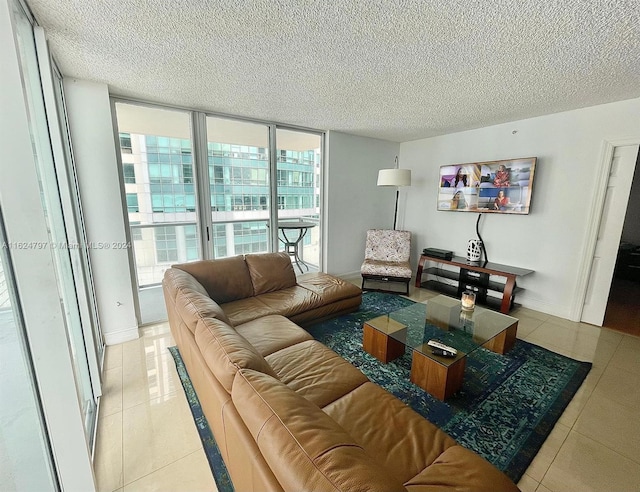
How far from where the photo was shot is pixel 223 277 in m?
2.67

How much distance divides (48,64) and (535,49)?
9.98ft

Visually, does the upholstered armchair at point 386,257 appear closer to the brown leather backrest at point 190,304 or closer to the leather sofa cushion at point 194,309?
the brown leather backrest at point 190,304

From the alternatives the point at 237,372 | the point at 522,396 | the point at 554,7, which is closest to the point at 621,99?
the point at 554,7

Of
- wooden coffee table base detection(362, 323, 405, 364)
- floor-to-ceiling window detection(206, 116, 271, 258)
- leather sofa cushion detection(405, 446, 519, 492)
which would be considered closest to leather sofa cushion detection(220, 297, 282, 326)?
wooden coffee table base detection(362, 323, 405, 364)

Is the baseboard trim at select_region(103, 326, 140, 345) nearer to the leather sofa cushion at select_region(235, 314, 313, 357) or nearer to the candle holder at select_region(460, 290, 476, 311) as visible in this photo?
the leather sofa cushion at select_region(235, 314, 313, 357)

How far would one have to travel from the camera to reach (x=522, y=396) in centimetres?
197

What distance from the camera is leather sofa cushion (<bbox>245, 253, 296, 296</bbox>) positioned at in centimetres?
288

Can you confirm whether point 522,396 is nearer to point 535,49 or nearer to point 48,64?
point 535,49

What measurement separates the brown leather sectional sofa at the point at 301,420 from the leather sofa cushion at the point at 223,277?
32 cm

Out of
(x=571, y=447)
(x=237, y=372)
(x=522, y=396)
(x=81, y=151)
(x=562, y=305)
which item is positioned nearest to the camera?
(x=237, y=372)

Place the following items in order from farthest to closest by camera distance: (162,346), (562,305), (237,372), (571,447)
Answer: (562,305), (162,346), (571,447), (237,372)

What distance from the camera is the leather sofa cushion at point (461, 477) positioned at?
941 millimetres

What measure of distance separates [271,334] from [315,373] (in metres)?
0.56

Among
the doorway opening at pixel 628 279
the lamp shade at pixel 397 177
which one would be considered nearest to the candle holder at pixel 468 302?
the doorway opening at pixel 628 279
